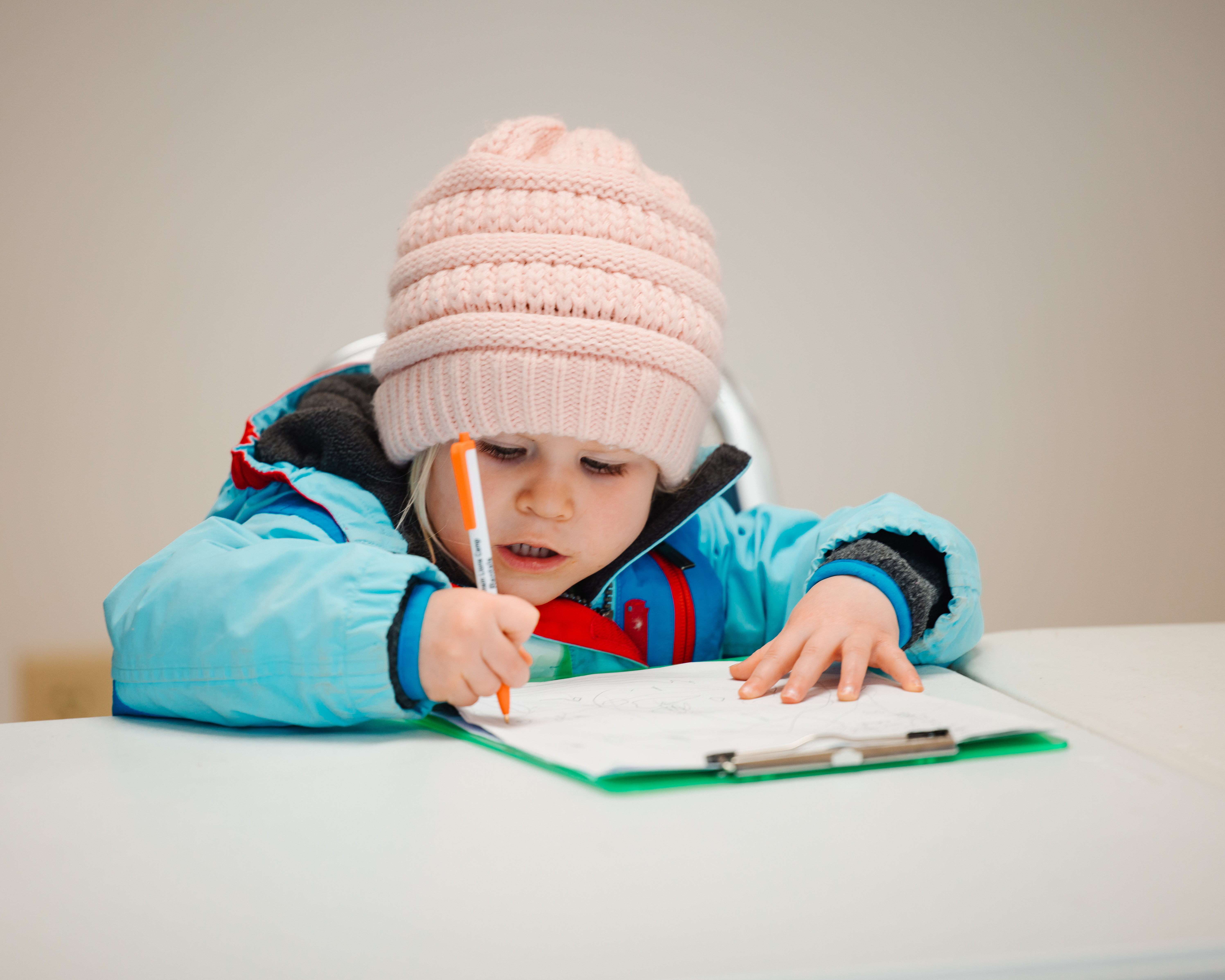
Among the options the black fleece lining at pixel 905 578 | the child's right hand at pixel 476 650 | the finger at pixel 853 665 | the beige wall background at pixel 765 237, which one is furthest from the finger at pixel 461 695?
the beige wall background at pixel 765 237

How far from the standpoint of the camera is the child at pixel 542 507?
0.56 metres

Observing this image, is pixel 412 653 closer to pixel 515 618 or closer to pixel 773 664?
pixel 515 618

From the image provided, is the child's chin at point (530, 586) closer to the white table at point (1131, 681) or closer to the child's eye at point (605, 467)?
the child's eye at point (605, 467)

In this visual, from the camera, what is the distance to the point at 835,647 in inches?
24.0

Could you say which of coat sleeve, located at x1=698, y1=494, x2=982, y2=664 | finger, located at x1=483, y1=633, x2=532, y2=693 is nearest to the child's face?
coat sleeve, located at x1=698, y1=494, x2=982, y2=664

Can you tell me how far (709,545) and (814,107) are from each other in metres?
1.10

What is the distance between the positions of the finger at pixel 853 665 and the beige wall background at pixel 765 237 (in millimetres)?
1155

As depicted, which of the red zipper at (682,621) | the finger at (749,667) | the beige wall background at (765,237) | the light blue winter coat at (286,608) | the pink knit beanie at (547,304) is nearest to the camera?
the light blue winter coat at (286,608)

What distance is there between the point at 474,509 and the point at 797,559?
1.31 feet

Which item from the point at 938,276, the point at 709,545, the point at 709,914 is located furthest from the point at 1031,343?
the point at 709,914

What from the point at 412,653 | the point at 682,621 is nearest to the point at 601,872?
the point at 412,653

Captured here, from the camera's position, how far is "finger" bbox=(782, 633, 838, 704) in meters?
0.56

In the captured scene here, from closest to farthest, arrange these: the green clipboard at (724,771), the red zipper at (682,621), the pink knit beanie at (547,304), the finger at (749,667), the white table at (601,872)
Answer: the white table at (601,872) < the green clipboard at (724,771) < the finger at (749,667) < the pink knit beanie at (547,304) < the red zipper at (682,621)

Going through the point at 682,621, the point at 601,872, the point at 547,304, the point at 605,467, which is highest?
the point at 547,304
